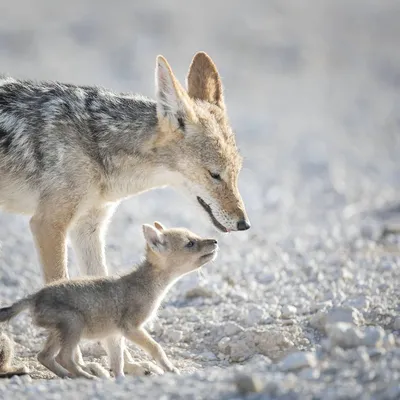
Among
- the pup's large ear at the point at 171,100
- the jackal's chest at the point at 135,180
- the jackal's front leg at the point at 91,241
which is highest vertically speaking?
the pup's large ear at the point at 171,100

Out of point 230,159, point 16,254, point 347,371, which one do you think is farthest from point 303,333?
point 16,254

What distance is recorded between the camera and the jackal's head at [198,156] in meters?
10.2

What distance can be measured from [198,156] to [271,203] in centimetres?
869

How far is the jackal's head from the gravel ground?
84 centimetres

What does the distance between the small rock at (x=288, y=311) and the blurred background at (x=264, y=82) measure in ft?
9.41

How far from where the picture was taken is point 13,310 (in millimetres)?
8445

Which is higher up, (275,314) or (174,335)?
(275,314)

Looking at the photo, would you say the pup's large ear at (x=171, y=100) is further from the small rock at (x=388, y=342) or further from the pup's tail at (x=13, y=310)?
the small rock at (x=388, y=342)

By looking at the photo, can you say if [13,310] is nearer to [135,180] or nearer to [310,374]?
[135,180]

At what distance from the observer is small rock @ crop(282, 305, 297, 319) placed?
35.7 ft

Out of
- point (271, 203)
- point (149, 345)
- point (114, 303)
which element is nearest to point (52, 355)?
point (114, 303)

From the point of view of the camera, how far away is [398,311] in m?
10.6

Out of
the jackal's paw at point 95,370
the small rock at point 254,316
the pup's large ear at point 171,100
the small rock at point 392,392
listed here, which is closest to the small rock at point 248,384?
the small rock at point 392,392

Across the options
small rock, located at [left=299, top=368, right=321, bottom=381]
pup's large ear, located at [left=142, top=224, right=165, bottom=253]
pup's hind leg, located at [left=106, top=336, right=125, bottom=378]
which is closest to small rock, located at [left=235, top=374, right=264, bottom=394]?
small rock, located at [left=299, top=368, right=321, bottom=381]
